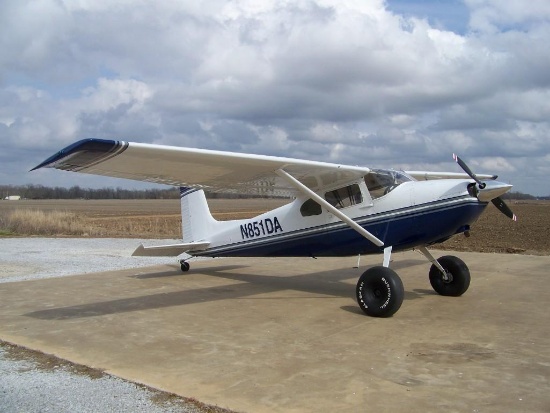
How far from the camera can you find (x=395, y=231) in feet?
30.3

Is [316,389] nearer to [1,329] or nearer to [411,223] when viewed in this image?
[411,223]

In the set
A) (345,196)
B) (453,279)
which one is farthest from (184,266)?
(453,279)

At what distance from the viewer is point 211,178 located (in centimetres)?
992

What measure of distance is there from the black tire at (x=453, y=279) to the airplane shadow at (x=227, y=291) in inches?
17.4

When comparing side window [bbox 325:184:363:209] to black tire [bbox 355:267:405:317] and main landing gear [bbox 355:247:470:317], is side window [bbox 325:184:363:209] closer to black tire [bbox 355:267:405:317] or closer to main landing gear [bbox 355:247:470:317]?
main landing gear [bbox 355:247:470:317]

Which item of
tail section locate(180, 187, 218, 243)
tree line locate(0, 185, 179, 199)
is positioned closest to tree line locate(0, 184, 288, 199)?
tree line locate(0, 185, 179, 199)

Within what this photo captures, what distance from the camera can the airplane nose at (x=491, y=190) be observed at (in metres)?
8.45

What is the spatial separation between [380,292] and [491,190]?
2.50 meters

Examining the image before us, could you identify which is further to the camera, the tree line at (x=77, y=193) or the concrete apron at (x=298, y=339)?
the tree line at (x=77, y=193)

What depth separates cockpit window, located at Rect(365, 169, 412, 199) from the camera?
379 inches

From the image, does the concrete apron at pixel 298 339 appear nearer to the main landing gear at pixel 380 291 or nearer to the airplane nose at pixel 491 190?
the main landing gear at pixel 380 291

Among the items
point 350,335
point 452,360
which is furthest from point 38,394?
point 452,360

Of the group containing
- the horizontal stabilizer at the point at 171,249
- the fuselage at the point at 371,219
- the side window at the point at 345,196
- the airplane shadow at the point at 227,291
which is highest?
the side window at the point at 345,196

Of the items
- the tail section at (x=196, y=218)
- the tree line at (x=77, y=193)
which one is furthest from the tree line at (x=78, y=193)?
the tail section at (x=196, y=218)
